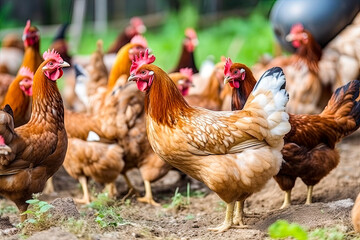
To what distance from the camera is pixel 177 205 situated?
20.6 ft

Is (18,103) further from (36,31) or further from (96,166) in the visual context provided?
(36,31)

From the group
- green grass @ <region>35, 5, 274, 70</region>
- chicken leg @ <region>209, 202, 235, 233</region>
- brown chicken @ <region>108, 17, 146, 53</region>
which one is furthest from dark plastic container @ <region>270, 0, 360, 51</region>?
chicken leg @ <region>209, 202, 235, 233</region>

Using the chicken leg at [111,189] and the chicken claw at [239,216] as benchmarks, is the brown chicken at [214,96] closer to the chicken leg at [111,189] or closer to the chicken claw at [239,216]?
the chicken leg at [111,189]

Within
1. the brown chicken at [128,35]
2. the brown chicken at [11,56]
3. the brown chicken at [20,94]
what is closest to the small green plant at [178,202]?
the brown chicken at [20,94]

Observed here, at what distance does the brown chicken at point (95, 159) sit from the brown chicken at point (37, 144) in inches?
46.8

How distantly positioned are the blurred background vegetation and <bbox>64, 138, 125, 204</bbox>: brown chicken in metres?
8.56

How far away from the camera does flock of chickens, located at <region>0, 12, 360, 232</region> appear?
15.9 ft

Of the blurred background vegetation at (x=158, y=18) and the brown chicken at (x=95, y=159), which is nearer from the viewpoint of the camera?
the brown chicken at (x=95, y=159)

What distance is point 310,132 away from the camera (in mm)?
5598

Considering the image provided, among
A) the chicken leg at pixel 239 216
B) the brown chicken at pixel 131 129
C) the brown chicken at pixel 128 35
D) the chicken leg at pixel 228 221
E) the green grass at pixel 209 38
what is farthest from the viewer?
the green grass at pixel 209 38

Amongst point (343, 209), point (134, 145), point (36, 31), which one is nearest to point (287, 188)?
point (343, 209)

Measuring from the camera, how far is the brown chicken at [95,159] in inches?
254

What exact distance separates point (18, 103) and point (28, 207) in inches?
55.1

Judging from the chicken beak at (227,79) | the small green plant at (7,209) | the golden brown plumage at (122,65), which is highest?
the golden brown plumage at (122,65)
